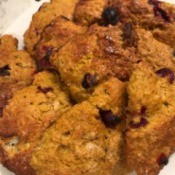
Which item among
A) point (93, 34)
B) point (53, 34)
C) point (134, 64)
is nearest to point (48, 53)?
point (53, 34)

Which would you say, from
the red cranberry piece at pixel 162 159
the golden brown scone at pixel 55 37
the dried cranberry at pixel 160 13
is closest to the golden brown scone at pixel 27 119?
the golden brown scone at pixel 55 37

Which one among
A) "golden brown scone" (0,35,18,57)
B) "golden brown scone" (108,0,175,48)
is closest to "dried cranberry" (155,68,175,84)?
"golden brown scone" (108,0,175,48)

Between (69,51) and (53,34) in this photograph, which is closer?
(69,51)

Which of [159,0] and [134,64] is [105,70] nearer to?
[134,64]

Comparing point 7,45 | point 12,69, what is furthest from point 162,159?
point 7,45

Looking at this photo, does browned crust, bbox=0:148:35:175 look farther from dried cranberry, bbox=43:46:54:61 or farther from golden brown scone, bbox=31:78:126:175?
dried cranberry, bbox=43:46:54:61

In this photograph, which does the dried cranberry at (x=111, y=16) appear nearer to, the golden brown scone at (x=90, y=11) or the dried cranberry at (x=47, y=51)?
the golden brown scone at (x=90, y=11)

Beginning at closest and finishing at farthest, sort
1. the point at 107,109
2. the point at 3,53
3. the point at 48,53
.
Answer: the point at 107,109 → the point at 48,53 → the point at 3,53
